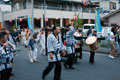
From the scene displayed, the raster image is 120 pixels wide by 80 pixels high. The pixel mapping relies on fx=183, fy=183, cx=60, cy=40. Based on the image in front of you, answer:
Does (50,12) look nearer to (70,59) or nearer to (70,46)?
(70,46)

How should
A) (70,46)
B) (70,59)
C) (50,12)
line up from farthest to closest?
1. (50,12)
2. (70,46)
3. (70,59)

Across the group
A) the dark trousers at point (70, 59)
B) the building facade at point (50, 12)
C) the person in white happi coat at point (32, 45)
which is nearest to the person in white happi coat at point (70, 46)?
the dark trousers at point (70, 59)

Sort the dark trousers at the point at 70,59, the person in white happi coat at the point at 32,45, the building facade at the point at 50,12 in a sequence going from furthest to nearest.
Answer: the building facade at the point at 50,12 < the person in white happi coat at the point at 32,45 < the dark trousers at the point at 70,59

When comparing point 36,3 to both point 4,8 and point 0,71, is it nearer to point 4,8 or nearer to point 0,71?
point 4,8

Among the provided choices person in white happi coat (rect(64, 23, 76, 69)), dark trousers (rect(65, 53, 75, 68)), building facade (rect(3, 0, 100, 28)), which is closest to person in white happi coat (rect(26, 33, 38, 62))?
person in white happi coat (rect(64, 23, 76, 69))

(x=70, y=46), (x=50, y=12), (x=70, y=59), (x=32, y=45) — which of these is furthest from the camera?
(x=50, y=12)

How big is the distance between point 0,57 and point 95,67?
4829 mm

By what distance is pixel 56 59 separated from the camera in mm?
5695

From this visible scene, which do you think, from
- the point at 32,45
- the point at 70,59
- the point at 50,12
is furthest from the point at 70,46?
the point at 50,12

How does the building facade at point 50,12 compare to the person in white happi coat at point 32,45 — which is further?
the building facade at point 50,12

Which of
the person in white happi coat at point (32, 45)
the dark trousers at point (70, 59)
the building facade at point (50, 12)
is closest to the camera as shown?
the dark trousers at point (70, 59)

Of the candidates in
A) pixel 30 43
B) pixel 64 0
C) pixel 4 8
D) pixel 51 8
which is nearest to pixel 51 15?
pixel 51 8

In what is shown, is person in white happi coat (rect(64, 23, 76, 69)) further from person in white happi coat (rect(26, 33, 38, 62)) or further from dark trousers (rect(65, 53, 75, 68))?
person in white happi coat (rect(26, 33, 38, 62))

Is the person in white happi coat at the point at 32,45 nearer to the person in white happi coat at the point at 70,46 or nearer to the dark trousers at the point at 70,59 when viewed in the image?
the person in white happi coat at the point at 70,46
